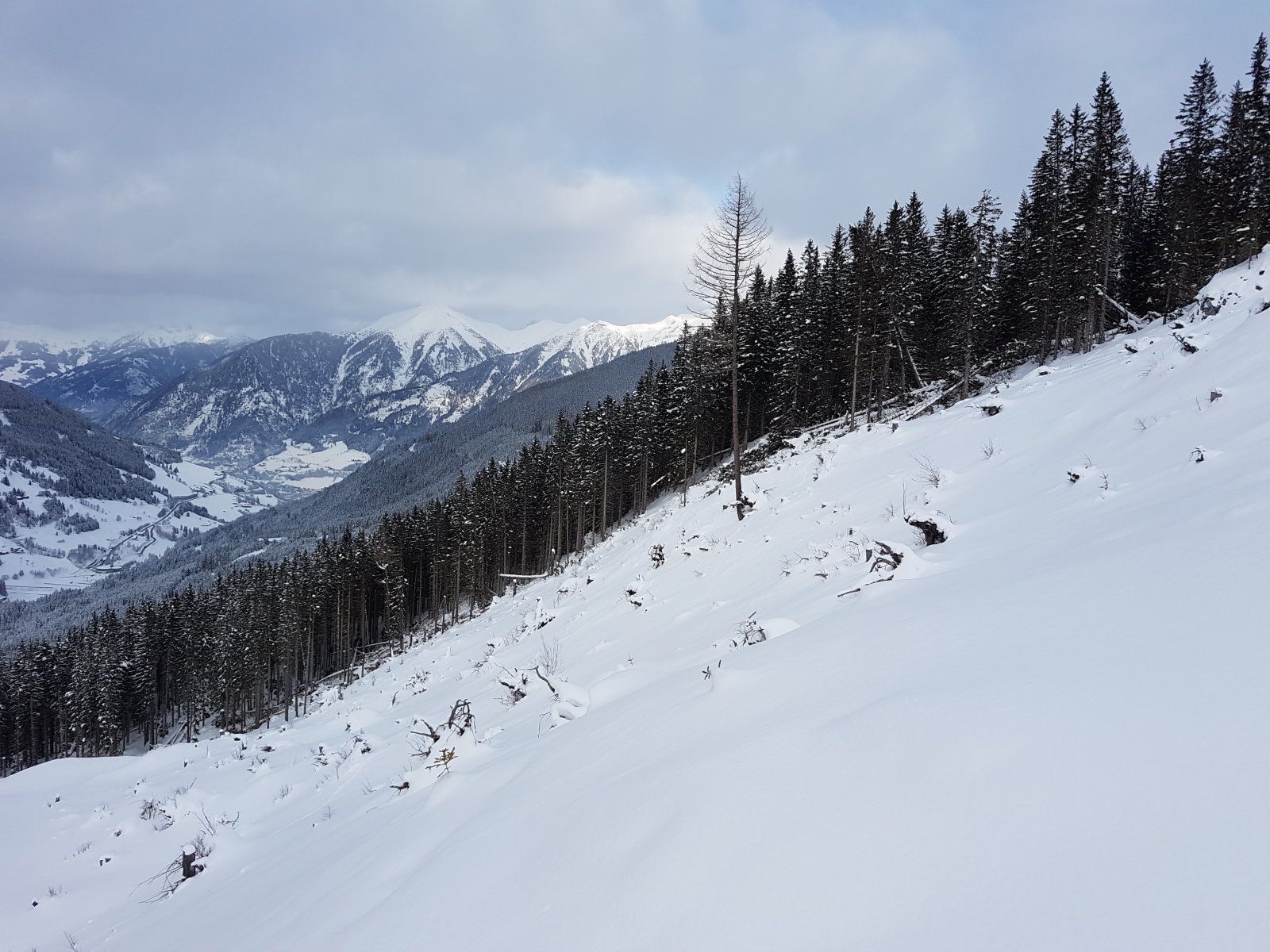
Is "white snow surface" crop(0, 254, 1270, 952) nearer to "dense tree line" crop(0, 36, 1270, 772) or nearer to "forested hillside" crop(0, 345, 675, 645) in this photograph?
"dense tree line" crop(0, 36, 1270, 772)

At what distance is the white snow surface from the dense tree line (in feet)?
44.3

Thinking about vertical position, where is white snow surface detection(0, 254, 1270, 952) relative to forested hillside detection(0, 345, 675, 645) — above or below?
below

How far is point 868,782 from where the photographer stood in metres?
2.22

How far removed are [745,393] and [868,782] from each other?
136 ft

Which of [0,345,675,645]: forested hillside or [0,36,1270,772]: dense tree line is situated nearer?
[0,36,1270,772]: dense tree line

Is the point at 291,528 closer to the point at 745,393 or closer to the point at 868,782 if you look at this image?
the point at 745,393

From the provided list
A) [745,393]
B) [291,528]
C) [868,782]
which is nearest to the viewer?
[868,782]

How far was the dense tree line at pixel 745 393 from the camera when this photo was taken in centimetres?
3078

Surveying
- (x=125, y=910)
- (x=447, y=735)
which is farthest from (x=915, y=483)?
(x=125, y=910)

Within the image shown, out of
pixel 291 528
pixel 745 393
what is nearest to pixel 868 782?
pixel 745 393

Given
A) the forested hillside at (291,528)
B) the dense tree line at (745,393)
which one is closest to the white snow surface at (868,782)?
the dense tree line at (745,393)

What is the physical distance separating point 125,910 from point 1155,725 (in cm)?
869

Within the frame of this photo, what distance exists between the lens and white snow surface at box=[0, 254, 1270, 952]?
5.26 ft

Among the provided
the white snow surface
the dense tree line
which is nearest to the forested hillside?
the dense tree line
